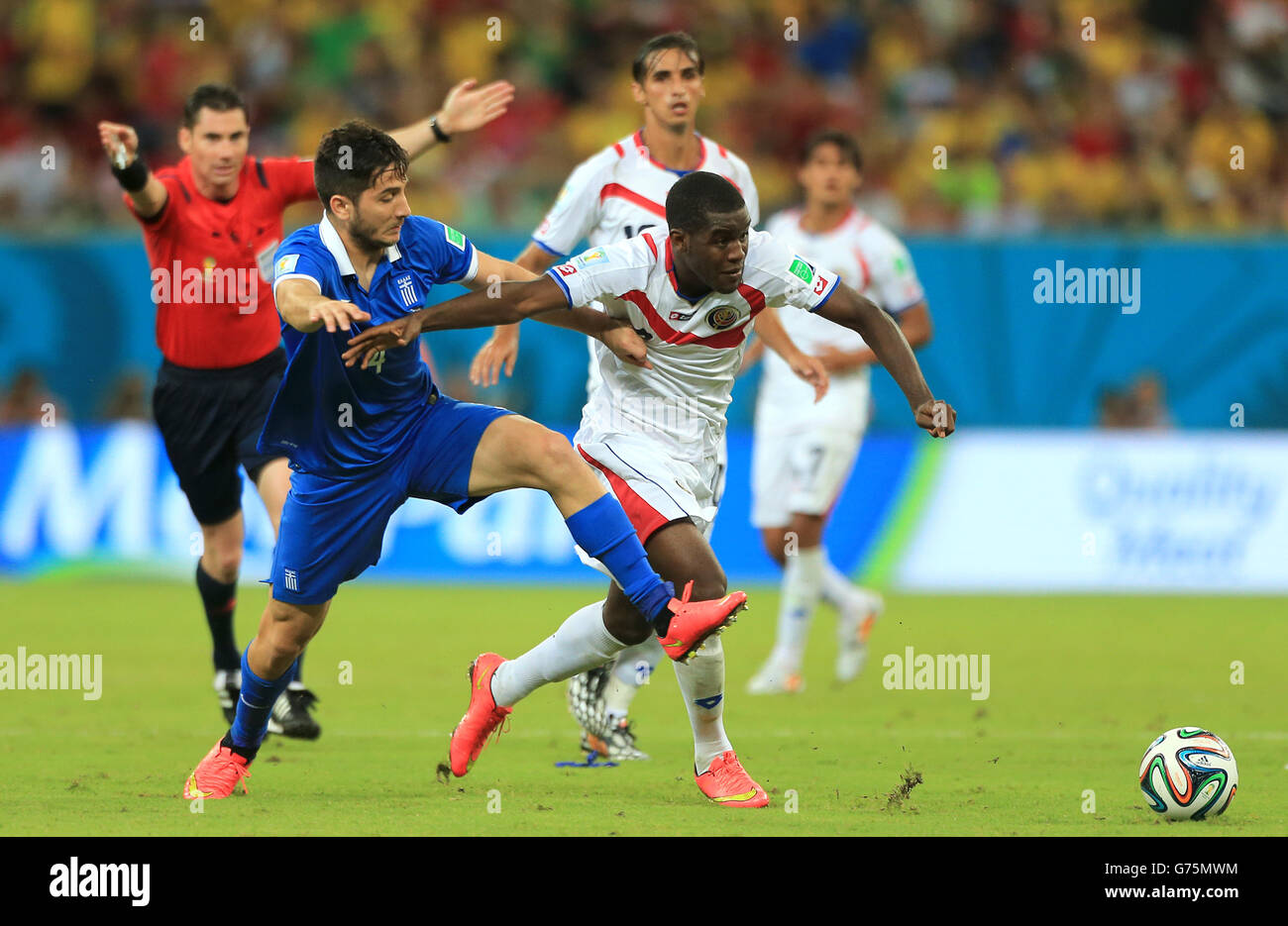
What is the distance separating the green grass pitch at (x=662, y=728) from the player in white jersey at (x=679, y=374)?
0.48 m

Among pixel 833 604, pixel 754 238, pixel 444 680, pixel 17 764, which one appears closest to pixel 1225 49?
pixel 833 604

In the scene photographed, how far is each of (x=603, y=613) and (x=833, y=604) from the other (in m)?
4.03

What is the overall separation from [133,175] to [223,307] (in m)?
0.77

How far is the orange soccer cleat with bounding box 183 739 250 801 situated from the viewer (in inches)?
261

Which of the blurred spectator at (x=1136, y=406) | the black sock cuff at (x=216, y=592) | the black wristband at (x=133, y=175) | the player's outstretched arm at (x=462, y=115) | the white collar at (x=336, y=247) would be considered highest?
the blurred spectator at (x=1136, y=406)

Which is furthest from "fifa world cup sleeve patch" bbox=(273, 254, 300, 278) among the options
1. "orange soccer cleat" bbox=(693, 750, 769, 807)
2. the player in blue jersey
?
"orange soccer cleat" bbox=(693, 750, 769, 807)

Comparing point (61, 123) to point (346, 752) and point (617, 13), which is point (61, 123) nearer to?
point (617, 13)

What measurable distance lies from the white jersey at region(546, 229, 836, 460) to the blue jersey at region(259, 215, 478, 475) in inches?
22.3

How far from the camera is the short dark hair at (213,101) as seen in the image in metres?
8.18

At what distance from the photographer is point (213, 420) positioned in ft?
27.5

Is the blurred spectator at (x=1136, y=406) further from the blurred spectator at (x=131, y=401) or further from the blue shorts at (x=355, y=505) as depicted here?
the blue shorts at (x=355, y=505)

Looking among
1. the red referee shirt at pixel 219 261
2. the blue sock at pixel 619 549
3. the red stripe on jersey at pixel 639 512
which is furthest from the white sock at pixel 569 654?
the red referee shirt at pixel 219 261

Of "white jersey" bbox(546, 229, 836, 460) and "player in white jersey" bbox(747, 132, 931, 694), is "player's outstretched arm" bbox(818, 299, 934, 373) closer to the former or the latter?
"player in white jersey" bbox(747, 132, 931, 694)

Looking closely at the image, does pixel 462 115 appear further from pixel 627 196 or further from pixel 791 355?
pixel 791 355
